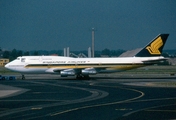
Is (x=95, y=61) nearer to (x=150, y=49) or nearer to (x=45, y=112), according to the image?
(x=150, y=49)

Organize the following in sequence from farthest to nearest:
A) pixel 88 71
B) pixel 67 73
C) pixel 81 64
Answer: pixel 81 64 → pixel 88 71 → pixel 67 73

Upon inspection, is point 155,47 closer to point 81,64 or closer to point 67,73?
point 81,64

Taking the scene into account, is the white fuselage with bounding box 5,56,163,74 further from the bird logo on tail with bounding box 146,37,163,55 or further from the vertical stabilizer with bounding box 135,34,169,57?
the bird logo on tail with bounding box 146,37,163,55

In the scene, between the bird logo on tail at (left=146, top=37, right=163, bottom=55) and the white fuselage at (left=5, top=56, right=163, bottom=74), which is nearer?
the white fuselage at (left=5, top=56, right=163, bottom=74)

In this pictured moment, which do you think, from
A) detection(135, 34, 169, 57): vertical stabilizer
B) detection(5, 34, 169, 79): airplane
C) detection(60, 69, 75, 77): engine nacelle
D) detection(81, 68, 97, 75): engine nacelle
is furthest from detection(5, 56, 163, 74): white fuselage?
detection(135, 34, 169, 57): vertical stabilizer

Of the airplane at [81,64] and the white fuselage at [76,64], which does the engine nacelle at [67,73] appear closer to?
the airplane at [81,64]

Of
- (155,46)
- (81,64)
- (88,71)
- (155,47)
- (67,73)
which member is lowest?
(67,73)

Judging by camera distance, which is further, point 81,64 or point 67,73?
point 81,64

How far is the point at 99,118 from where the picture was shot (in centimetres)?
1872

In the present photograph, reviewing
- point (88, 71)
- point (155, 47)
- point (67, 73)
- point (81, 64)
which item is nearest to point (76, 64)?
point (81, 64)

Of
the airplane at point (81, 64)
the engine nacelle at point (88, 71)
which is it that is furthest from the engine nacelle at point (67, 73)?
the engine nacelle at point (88, 71)

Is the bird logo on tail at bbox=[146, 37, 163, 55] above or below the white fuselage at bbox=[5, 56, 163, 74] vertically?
above

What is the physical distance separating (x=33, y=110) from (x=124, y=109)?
6.00m

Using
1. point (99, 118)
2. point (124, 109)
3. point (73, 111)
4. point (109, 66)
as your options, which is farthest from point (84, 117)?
point (109, 66)
